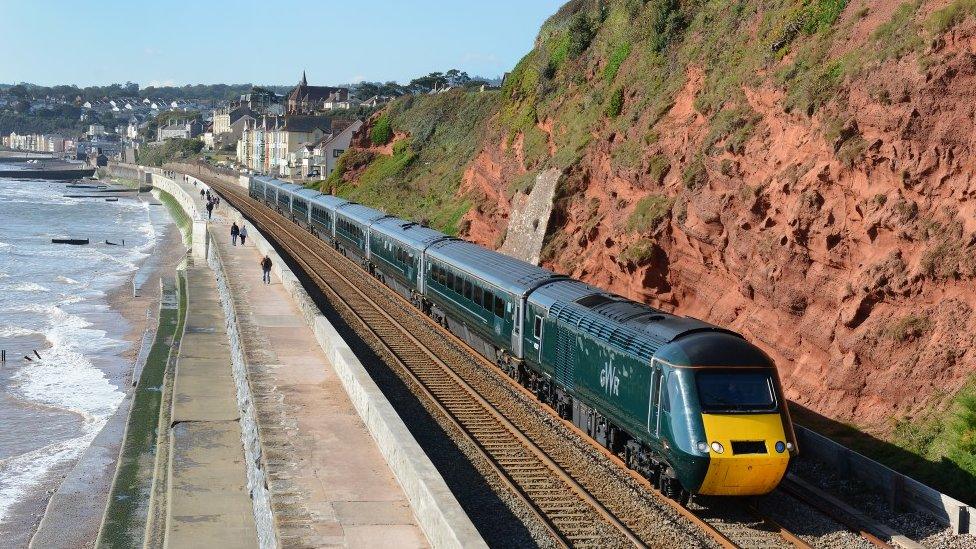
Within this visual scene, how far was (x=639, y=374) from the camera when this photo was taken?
54.8ft

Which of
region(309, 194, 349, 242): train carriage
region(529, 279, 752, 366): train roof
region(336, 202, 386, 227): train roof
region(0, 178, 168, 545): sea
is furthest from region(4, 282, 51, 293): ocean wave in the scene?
region(529, 279, 752, 366): train roof

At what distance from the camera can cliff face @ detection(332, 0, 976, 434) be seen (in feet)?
67.1

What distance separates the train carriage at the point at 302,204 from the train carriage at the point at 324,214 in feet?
3.56

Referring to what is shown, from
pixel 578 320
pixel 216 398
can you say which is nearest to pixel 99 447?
pixel 216 398

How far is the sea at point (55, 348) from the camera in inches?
1093

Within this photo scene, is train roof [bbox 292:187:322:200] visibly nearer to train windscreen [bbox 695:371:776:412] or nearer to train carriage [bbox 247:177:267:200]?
train carriage [bbox 247:177:267:200]

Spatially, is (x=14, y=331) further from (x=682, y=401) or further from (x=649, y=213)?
(x=682, y=401)

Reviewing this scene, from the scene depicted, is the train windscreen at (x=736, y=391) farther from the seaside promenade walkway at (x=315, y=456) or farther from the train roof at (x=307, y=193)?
the train roof at (x=307, y=193)

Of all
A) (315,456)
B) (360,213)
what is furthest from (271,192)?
(315,456)

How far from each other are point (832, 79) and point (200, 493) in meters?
17.7

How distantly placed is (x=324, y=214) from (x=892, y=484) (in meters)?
47.0

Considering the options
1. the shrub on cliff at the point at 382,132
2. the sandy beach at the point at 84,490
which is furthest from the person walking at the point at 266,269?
the shrub on cliff at the point at 382,132

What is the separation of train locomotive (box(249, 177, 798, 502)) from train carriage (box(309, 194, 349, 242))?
2810 centimetres

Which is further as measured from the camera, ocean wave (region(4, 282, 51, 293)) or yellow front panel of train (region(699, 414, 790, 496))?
ocean wave (region(4, 282, 51, 293))
